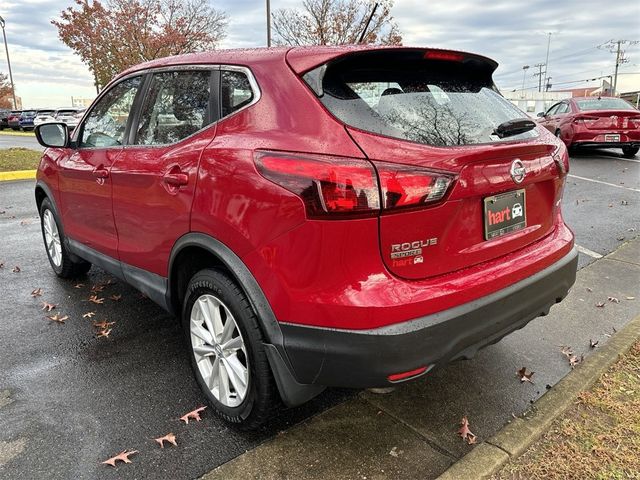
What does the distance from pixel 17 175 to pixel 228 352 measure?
10339 mm

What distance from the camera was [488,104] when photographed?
256 centimetres

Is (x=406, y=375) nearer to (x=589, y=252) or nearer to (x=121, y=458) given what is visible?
(x=121, y=458)

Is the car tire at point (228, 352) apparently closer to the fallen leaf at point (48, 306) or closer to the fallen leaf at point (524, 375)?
the fallen leaf at point (524, 375)

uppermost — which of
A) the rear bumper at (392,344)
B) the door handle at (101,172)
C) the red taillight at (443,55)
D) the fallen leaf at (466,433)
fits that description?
the red taillight at (443,55)

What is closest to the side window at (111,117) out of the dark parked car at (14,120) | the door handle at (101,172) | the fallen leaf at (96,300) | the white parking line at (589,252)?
the door handle at (101,172)

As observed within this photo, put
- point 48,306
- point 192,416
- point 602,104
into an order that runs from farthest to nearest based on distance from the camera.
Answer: point 602,104 → point 48,306 → point 192,416

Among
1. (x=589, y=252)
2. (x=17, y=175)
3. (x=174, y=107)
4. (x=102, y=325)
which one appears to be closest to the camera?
(x=174, y=107)

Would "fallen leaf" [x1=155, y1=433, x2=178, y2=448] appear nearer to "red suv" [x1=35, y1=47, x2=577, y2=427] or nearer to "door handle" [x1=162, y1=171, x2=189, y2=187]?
"red suv" [x1=35, y1=47, x2=577, y2=427]

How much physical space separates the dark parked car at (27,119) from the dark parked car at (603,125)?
109ft

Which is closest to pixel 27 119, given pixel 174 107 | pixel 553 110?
pixel 553 110

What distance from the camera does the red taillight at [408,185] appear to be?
6.24 ft

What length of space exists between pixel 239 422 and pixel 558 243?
1.85 m

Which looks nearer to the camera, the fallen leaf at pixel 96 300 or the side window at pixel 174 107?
the side window at pixel 174 107

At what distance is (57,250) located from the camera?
465 centimetres
